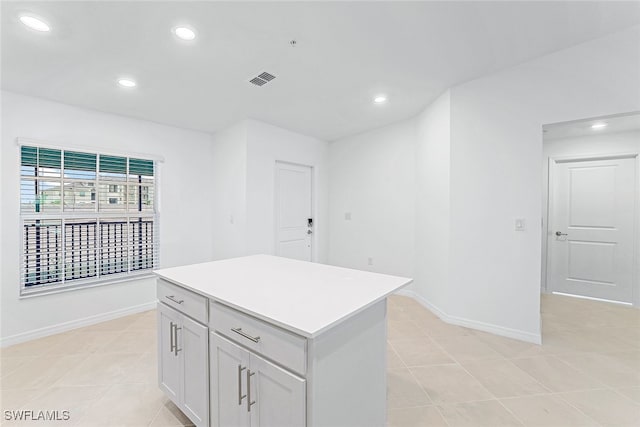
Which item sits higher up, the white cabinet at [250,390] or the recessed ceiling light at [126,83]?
the recessed ceiling light at [126,83]

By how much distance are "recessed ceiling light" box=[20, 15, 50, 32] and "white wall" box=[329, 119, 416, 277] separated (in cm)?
358

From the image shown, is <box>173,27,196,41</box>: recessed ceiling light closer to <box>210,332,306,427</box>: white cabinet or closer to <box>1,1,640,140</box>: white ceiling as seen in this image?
<box>1,1,640,140</box>: white ceiling

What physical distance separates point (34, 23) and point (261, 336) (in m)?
2.46

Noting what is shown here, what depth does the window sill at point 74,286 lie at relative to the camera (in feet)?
8.94

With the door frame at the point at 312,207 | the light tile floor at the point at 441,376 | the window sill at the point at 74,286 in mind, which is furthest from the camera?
the door frame at the point at 312,207

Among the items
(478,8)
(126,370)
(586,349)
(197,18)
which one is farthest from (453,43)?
(126,370)

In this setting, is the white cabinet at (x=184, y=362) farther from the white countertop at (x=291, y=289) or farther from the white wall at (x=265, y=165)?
the white wall at (x=265, y=165)

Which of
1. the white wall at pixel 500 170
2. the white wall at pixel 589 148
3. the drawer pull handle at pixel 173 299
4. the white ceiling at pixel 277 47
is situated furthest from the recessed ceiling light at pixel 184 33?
the white wall at pixel 589 148

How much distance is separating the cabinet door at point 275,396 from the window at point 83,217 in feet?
10.0

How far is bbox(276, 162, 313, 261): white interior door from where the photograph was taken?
4152 mm

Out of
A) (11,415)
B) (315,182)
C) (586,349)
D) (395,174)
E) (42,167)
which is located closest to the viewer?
(11,415)

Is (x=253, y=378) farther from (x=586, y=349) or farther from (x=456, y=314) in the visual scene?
(x=586, y=349)

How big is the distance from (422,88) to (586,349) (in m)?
2.84

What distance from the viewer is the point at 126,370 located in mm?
2137
